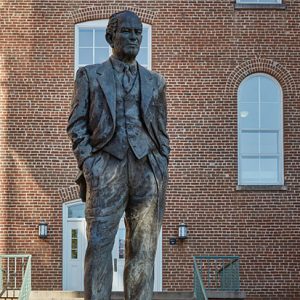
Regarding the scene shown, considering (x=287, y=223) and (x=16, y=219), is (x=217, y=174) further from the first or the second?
(x=16, y=219)

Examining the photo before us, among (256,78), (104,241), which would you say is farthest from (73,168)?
(104,241)

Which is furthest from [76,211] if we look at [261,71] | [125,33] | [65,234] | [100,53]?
[125,33]

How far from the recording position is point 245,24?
22969 mm

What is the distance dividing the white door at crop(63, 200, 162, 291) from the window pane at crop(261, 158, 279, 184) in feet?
9.53

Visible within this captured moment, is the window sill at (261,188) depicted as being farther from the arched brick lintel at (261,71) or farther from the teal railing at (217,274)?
the arched brick lintel at (261,71)

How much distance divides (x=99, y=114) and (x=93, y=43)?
16.2 meters

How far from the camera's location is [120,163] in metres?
6.95

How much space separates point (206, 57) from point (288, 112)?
7.70ft

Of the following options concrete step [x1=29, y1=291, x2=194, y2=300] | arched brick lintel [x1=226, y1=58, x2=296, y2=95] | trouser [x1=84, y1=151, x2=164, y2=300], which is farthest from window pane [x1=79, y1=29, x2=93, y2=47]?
trouser [x1=84, y1=151, x2=164, y2=300]

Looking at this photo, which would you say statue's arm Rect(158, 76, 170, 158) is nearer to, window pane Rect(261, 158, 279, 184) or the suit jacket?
the suit jacket

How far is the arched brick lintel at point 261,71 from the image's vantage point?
22.8 meters

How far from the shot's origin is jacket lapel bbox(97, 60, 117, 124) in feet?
23.0

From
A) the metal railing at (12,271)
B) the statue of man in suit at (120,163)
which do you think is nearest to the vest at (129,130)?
the statue of man in suit at (120,163)

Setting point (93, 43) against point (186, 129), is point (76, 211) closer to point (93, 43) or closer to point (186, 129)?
point (186, 129)
